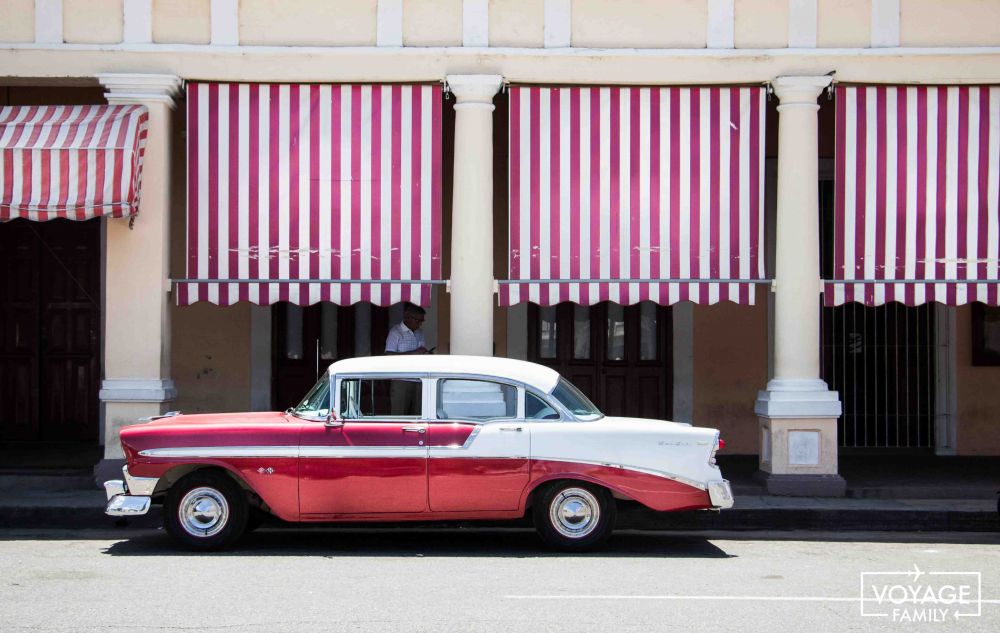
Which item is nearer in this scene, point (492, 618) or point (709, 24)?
point (492, 618)

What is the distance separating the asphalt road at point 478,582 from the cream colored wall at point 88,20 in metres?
4.83

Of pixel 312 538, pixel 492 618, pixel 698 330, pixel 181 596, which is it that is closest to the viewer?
pixel 492 618

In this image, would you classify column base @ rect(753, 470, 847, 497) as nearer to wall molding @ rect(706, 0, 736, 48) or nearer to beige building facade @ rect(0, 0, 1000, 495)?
beige building facade @ rect(0, 0, 1000, 495)

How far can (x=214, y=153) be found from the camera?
1184 centimetres

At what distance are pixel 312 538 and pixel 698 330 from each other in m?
6.47

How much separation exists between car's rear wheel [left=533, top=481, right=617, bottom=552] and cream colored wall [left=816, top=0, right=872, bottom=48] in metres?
5.53

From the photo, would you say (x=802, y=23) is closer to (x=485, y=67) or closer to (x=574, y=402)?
(x=485, y=67)

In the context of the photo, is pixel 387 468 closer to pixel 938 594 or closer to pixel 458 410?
pixel 458 410

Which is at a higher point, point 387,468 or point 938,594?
point 387,468

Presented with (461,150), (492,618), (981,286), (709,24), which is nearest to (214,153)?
(461,150)

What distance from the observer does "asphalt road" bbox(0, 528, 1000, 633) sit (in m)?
6.50

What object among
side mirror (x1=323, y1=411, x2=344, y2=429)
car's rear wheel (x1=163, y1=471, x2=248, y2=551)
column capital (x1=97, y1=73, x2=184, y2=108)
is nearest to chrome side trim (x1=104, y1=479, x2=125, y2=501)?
car's rear wheel (x1=163, y1=471, x2=248, y2=551)

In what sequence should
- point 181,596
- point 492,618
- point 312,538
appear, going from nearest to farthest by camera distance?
point 492,618 → point 181,596 → point 312,538

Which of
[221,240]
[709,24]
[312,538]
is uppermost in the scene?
[709,24]
